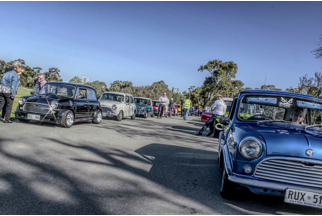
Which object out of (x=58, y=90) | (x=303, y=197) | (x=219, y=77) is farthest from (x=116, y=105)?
(x=219, y=77)

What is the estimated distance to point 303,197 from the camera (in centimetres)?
281

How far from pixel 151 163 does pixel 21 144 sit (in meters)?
3.08

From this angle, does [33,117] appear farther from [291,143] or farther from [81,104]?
[291,143]

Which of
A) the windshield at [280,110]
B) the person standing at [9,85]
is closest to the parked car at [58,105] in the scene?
the person standing at [9,85]

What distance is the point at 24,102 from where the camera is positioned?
28.3ft

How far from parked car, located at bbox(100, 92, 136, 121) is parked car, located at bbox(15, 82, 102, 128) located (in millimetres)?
2780

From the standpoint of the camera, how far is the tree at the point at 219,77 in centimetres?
4266

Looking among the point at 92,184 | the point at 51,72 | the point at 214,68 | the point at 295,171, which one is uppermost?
the point at 214,68

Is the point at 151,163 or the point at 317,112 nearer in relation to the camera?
the point at 317,112

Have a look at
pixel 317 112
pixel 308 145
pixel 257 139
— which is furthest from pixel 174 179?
pixel 317 112

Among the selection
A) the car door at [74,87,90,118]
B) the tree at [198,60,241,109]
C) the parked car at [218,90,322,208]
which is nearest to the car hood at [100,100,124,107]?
the car door at [74,87,90,118]

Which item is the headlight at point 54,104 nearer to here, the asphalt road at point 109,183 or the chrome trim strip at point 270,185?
the asphalt road at point 109,183

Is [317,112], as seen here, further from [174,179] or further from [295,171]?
[174,179]

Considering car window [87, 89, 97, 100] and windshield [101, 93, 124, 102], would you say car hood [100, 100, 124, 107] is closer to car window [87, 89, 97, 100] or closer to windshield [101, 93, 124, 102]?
windshield [101, 93, 124, 102]
